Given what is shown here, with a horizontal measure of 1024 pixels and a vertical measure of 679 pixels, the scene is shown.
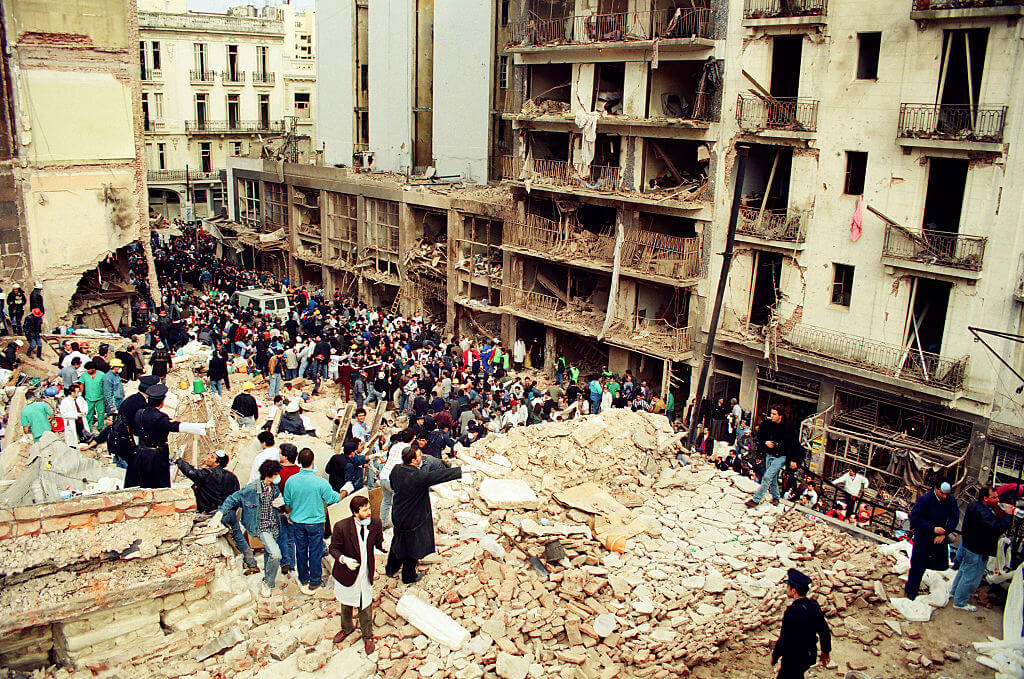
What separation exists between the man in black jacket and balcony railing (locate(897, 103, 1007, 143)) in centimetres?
1750

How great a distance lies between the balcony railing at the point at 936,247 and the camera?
1986 cm

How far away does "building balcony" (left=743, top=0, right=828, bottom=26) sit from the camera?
71.8 ft

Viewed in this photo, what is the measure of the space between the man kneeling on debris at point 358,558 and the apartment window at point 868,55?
17.9m

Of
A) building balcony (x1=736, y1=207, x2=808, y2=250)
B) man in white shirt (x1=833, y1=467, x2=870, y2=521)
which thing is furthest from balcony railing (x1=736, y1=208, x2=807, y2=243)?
man in white shirt (x1=833, y1=467, x2=870, y2=521)

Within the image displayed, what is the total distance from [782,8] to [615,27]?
569cm

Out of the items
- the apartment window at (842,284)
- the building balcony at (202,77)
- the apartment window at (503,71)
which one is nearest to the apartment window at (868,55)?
the apartment window at (842,284)

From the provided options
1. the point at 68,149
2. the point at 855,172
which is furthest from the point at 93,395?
the point at 855,172

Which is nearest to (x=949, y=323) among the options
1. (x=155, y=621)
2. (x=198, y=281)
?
(x=155, y=621)

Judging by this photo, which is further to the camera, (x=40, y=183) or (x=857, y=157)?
(x=40, y=183)

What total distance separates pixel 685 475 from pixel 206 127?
4861 centimetres

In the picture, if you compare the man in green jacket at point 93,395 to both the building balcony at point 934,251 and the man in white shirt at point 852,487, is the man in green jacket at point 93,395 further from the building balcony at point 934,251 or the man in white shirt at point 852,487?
the building balcony at point 934,251

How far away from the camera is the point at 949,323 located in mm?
20656

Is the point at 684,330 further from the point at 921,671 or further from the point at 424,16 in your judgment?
the point at 424,16

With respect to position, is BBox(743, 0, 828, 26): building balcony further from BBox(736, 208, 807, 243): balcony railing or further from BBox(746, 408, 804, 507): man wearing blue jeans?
BBox(746, 408, 804, 507): man wearing blue jeans
